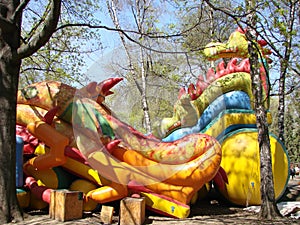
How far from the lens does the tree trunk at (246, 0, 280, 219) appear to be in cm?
603

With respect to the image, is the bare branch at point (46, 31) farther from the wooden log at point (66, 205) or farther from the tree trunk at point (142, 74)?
the tree trunk at point (142, 74)

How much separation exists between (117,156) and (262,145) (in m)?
2.63

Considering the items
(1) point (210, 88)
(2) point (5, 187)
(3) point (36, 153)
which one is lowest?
(2) point (5, 187)

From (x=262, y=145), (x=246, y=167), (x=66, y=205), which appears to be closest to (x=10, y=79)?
(x=66, y=205)

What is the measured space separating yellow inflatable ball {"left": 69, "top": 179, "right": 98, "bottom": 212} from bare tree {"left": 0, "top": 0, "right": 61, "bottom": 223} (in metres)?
1.14

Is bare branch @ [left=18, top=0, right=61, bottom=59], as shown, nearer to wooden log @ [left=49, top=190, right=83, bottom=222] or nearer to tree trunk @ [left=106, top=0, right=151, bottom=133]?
wooden log @ [left=49, top=190, right=83, bottom=222]

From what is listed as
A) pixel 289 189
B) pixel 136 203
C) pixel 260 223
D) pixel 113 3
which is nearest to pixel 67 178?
pixel 136 203

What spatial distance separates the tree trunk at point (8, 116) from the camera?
5.51 m

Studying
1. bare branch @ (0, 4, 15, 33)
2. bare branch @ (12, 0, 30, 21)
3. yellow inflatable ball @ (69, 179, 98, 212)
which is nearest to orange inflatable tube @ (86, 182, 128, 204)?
yellow inflatable ball @ (69, 179, 98, 212)

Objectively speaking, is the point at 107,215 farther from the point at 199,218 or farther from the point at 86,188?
the point at 199,218

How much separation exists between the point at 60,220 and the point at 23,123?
217 centimetres

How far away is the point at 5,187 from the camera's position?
552 cm

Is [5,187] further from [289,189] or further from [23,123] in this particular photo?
[289,189]

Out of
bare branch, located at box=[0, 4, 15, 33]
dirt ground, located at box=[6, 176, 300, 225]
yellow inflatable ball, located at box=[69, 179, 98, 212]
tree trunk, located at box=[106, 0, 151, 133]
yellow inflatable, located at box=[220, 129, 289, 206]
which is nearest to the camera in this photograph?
dirt ground, located at box=[6, 176, 300, 225]
